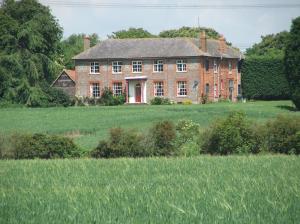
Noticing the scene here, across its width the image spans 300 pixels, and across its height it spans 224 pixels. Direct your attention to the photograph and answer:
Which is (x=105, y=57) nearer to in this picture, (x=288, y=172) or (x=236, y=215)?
(x=288, y=172)

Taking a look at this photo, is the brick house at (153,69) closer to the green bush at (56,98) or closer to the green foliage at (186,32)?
the green bush at (56,98)

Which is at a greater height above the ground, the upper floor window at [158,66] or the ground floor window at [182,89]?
the upper floor window at [158,66]

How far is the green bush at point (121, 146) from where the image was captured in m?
28.2

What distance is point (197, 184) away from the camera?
16922mm

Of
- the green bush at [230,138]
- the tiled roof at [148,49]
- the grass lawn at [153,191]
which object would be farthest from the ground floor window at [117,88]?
the grass lawn at [153,191]

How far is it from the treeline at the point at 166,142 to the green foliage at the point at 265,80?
47707 mm

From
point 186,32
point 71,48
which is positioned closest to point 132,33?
point 186,32

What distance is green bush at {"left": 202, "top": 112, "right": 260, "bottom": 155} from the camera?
28.2m

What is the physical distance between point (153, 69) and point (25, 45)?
13057 millimetres

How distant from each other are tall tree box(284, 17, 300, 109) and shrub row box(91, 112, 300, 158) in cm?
2456

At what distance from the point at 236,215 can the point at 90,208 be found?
2.67 m

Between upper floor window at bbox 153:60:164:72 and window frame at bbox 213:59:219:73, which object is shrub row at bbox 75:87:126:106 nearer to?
upper floor window at bbox 153:60:164:72

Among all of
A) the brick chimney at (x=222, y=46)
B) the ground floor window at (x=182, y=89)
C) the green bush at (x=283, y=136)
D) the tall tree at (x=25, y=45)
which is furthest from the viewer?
the brick chimney at (x=222, y=46)

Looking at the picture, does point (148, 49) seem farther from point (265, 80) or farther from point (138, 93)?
point (265, 80)
